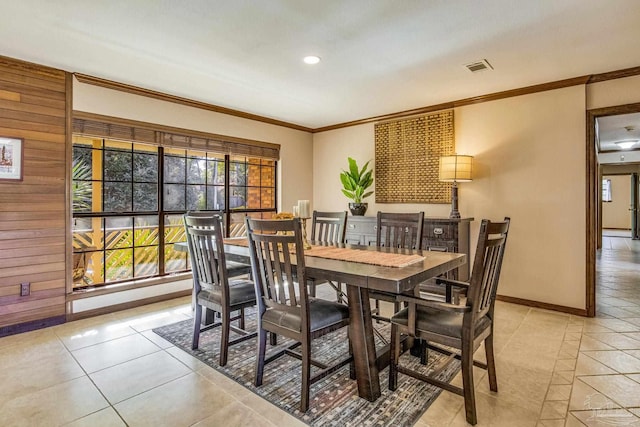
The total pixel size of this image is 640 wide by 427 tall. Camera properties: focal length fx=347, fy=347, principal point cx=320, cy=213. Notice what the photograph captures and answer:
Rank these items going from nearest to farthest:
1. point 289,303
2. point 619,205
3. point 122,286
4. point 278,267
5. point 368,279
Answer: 1. point 368,279
2. point 278,267
3. point 289,303
4. point 122,286
5. point 619,205

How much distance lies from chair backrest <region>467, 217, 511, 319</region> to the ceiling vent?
1861mm

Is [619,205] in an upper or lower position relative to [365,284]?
upper

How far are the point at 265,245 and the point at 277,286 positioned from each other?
0.32 metres

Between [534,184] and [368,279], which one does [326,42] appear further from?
[534,184]

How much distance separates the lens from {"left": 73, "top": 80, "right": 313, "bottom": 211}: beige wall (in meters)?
3.59

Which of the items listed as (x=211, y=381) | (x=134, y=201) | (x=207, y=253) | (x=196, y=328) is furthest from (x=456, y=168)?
(x=134, y=201)

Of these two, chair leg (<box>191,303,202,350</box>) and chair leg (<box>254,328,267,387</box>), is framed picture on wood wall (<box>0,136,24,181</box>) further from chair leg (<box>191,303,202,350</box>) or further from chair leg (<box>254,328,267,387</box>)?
chair leg (<box>254,328,267,387</box>)

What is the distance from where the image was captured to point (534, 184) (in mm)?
3807

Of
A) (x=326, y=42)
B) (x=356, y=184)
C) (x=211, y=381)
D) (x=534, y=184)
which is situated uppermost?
(x=326, y=42)

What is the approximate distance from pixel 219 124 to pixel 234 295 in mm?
2827

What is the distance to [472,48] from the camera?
9.18 ft

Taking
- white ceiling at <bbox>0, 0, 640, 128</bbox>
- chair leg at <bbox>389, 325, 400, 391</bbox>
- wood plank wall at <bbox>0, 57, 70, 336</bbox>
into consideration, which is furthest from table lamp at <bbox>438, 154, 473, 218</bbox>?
wood plank wall at <bbox>0, 57, 70, 336</bbox>

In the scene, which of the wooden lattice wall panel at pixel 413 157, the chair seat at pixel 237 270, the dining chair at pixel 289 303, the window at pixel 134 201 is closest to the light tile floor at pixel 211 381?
the dining chair at pixel 289 303

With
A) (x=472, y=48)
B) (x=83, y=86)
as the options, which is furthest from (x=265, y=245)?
(x=83, y=86)
